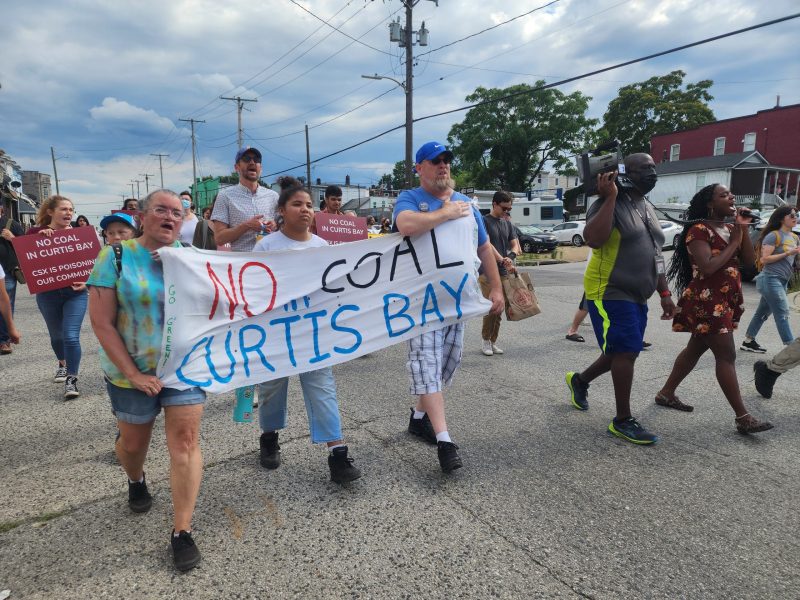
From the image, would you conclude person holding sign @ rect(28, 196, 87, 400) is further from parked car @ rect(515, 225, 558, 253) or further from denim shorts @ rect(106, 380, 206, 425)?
parked car @ rect(515, 225, 558, 253)

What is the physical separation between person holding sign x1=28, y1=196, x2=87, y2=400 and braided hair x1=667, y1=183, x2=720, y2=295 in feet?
16.8

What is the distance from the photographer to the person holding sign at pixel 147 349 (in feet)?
7.18

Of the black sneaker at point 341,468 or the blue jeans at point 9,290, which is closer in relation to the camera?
the black sneaker at point 341,468

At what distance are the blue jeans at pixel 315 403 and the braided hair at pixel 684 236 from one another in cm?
290

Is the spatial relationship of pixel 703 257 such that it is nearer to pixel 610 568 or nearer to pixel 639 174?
pixel 639 174

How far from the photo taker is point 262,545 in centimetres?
234

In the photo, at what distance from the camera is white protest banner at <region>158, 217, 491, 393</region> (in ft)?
8.04

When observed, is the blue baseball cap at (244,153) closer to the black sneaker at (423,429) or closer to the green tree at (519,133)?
the black sneaker at (423,429)

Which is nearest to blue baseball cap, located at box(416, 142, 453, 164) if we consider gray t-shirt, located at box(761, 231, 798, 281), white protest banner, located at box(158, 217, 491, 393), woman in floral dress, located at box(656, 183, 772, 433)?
white protest banner, located at box(158, 217, 491, 393)

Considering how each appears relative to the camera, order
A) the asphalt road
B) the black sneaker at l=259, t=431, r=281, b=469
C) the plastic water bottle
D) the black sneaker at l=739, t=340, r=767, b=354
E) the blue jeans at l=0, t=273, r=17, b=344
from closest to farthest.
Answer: the asphalt road < the plastic water bottle < the black sneaker at l=259, t=431, r=281, b=469 < the blue jeans at l=0, t=273, r=17, b=344 < the black sneaker at l=739, t=340, r=767, b=354

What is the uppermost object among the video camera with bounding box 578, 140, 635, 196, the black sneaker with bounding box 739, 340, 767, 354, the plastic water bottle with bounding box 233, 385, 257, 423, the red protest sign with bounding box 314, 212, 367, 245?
the video camera with bounding box 578, 140, 635, 196

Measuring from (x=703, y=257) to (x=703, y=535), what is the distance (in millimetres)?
1954

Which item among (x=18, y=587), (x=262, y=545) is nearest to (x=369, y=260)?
(x=262, y=545)

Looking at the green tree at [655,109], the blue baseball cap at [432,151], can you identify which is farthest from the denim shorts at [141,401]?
the green tree at [655,109]
